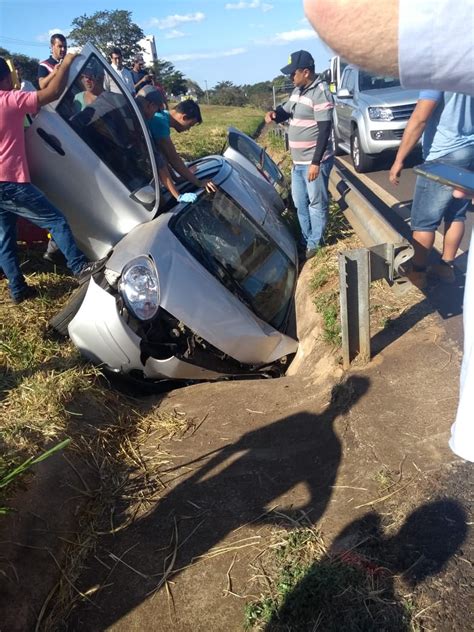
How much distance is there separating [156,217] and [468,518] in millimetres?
3056

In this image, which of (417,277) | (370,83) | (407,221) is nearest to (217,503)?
(417,277)

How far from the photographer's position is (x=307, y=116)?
5.39 metres

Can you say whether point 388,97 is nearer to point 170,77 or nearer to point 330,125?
point 330,125

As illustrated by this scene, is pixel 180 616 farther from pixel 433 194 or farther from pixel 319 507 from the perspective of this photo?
pixel 433 194

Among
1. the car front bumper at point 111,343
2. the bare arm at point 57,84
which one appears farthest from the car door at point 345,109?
the car front bumper at point 111,343

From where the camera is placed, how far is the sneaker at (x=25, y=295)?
4992mm

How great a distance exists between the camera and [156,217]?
428cm

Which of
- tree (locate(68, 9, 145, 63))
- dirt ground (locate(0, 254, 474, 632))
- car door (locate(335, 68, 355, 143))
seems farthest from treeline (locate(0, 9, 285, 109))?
dirt ground (locate(0, 254, 474, 632))

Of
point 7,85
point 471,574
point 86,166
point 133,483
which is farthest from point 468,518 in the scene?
point 7,85

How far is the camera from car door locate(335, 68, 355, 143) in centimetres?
1060

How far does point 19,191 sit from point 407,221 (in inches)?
184

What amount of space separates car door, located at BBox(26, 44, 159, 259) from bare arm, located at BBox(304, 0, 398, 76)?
3.42m

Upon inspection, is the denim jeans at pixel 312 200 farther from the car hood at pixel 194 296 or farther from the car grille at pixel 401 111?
the car grille at pixel 401 111

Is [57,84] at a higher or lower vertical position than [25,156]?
higher
